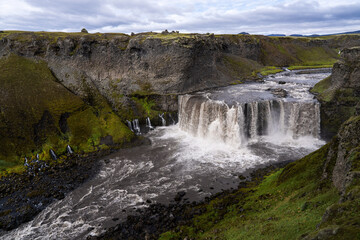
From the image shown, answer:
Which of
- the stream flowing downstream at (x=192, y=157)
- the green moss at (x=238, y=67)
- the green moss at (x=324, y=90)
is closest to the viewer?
the stream flowing downstream at (x=192, y=157)

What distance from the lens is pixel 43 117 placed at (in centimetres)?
4331

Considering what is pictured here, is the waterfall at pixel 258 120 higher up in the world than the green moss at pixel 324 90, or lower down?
lower down

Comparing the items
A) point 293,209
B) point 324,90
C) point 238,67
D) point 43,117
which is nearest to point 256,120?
point 324,90

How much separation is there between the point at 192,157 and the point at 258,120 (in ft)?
51.5

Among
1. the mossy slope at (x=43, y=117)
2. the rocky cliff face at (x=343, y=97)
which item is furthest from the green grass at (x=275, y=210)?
the mossy slope at (x=43, y=117)

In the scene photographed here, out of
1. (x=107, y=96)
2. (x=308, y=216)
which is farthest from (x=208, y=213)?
(x=107, y=96)

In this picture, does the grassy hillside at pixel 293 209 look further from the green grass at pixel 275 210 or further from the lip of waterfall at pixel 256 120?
the lip of waterfall at pixel 256 120

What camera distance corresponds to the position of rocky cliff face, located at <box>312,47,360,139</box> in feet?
128

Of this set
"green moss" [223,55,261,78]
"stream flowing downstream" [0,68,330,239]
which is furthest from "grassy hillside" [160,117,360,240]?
"green moss" [223,55,261,78]

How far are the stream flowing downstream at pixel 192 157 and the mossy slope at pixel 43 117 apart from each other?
8.63m

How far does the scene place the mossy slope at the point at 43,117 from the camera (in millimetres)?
39656

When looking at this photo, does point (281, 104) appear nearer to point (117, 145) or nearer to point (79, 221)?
point (117, 145)

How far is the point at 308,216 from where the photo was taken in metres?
13.6

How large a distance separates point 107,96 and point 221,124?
2980 centimetres
